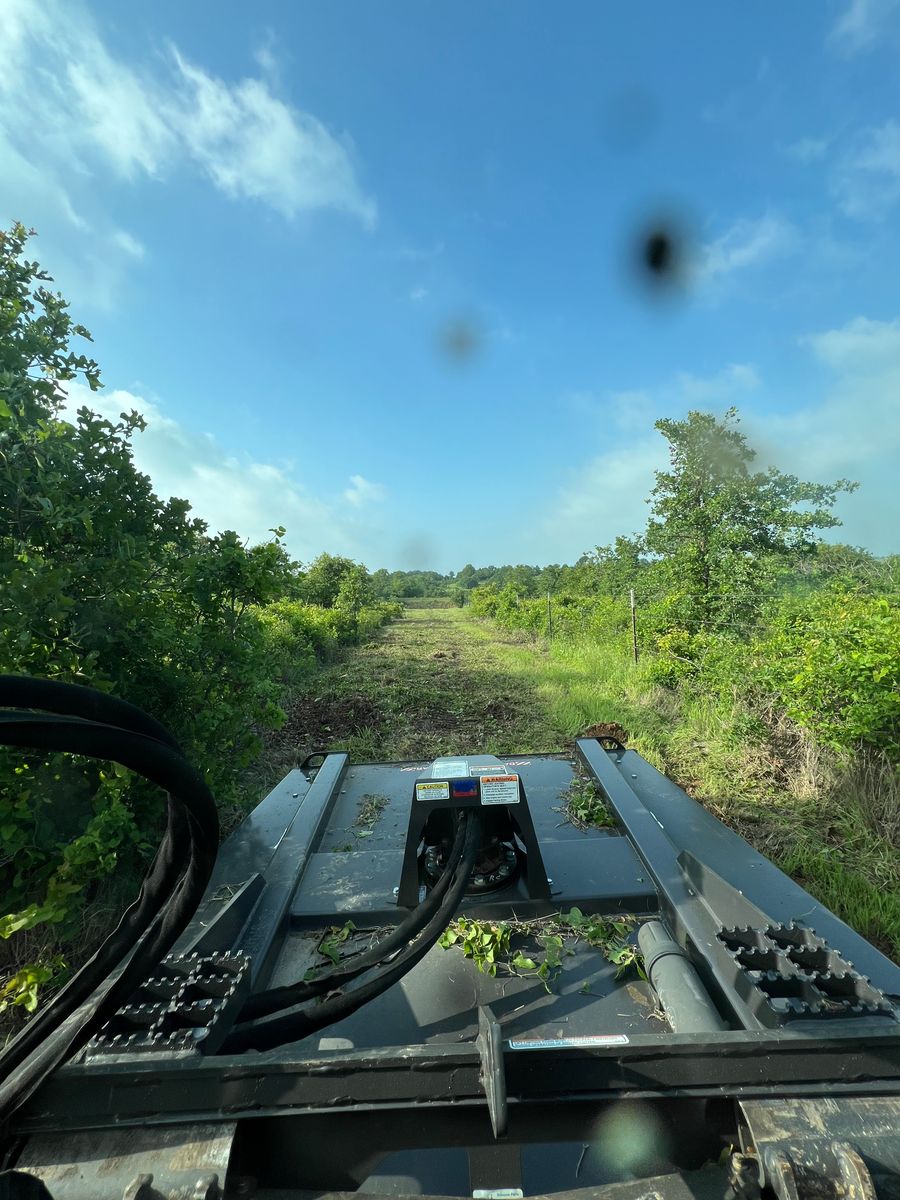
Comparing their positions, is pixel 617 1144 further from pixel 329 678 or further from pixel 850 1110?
pixel 329 678

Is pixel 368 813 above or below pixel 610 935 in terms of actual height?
above

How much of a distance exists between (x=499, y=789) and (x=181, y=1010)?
888mm

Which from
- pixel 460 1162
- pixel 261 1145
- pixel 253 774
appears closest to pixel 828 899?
pixel 460 1162

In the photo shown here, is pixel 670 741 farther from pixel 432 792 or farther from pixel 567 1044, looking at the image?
pixel 567 1044

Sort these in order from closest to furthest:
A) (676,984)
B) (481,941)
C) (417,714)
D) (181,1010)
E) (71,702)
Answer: (71,702) → (181,1010) → (676,984) → (481,941) → (417,714)

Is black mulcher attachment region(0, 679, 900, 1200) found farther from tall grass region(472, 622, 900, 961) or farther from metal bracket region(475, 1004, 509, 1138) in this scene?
tall grass region(472, 622, 900, 961)

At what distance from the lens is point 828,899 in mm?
2979

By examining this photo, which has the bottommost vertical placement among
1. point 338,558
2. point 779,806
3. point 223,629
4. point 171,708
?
point 779,806

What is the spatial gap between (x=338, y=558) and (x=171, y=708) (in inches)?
1157

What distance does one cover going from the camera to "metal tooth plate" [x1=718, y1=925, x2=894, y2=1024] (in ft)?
3.49

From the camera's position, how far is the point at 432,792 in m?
1.67

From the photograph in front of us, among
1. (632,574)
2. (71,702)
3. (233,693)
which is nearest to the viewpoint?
(71,702)

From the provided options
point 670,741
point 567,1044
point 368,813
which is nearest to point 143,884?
point 567,1044

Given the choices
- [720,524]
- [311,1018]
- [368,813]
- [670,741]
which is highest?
[720,524]
